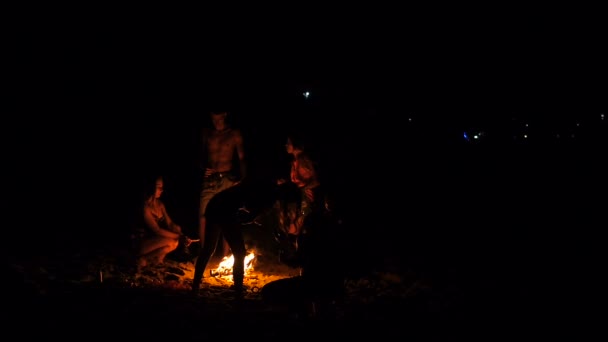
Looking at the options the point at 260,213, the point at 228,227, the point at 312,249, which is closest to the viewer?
the point at 312,249

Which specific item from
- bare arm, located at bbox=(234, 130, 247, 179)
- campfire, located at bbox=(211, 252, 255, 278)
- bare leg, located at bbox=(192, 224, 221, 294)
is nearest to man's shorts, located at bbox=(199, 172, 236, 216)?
bare arm, located at bbox=(234, 130, 247, 179)

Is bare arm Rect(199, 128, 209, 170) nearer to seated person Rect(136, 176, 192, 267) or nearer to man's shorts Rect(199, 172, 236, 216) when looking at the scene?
man's shorts Rect(199, 172, 236, 216)

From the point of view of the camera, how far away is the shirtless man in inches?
291

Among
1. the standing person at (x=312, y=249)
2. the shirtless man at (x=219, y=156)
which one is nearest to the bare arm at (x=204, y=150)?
the shirtless man at (x=219, y=156)

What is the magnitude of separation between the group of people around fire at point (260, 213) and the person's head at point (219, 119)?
0.01m

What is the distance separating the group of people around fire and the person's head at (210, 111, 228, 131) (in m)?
0.01

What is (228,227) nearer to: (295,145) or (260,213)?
(295,145)

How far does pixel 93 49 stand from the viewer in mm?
14852

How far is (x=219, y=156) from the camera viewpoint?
291 inches

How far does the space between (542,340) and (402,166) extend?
1144 cm

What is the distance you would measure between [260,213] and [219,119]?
1596 mm

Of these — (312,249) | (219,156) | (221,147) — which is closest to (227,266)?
(219,156)

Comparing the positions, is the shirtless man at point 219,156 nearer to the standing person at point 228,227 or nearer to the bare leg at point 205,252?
the standing person at point 228,227

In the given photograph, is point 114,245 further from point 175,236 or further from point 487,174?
point 487,174
